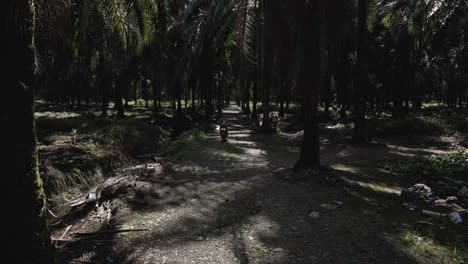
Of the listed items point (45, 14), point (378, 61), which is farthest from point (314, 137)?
point (378, 61)

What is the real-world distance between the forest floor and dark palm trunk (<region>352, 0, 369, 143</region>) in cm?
585

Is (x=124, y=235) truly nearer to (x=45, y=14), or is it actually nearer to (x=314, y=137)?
(x=45, y=14)

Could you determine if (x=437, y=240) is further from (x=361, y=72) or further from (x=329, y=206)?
(x=361, y=72)

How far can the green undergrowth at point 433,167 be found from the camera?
10.2m

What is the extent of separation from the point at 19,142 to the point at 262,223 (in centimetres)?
447

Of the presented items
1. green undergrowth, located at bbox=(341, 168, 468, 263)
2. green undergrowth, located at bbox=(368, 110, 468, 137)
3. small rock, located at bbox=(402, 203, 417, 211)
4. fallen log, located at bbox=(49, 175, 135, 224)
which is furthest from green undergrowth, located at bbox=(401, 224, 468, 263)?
green undergrowth, located at bbox=(368, 110, 468, 137)

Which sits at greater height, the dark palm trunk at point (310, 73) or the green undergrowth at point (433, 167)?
the dark palm trunk at point (310, 73)

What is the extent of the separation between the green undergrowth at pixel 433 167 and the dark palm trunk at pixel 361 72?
4482 millimetres

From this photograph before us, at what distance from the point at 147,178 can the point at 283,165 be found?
178 inches

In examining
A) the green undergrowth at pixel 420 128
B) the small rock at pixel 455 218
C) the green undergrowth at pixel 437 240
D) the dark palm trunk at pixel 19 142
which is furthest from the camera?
the green undergrowth at pixel 420 128

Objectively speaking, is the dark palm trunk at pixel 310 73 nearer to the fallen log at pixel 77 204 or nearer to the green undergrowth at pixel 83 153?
the fallen log at pixel 77 204

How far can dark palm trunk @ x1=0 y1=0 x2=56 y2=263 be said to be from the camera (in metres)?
3.70

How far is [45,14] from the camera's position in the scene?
6.65 metres

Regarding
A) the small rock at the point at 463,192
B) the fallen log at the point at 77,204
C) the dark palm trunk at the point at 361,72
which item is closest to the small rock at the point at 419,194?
the small rock at the point at 463,192
